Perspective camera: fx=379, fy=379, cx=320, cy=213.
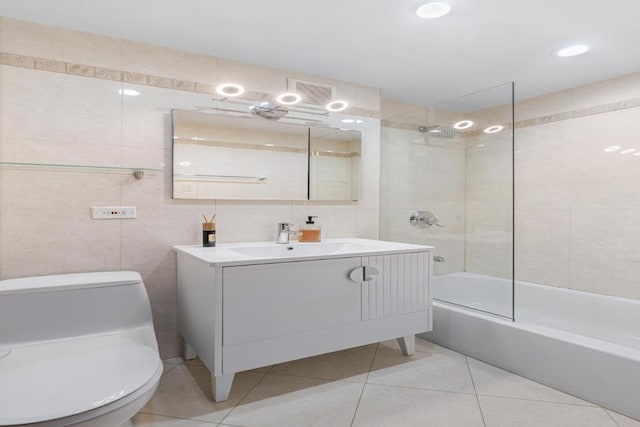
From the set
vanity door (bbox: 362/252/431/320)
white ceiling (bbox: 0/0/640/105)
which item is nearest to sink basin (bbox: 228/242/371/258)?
vanity door (bbox: 362/252/431/320)

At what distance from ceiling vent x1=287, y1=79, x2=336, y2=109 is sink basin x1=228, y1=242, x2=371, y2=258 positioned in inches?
39.5

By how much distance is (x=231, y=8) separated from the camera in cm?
183

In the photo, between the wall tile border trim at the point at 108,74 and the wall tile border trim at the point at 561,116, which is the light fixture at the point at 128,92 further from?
the wall tile border trim at the point at 561,116

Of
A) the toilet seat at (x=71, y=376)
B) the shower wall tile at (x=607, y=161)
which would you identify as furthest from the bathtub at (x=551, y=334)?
the toilet seat at (x=71, y=376)

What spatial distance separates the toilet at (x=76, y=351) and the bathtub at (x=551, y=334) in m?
1.81

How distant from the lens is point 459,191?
2.70 meters

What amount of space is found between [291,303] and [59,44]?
1816 millimetres

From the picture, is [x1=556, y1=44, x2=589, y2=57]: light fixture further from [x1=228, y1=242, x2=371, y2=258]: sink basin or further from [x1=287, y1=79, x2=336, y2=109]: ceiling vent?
[x1=228, y1=242, x2=371, y2=258]: sink basin

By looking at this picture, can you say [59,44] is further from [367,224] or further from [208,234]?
[367,224]

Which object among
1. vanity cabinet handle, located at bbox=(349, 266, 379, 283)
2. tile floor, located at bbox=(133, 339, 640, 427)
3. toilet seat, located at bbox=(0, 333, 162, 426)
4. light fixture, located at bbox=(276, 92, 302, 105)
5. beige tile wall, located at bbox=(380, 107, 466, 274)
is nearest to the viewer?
toilet seat, located at bbox=(0, 333, 162, 426)

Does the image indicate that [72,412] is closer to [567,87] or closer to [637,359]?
[637,359]

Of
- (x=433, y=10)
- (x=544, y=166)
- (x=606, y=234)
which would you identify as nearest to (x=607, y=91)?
(x=544, y=166)

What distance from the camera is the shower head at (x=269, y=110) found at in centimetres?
248

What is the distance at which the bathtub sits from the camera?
5.69ft
